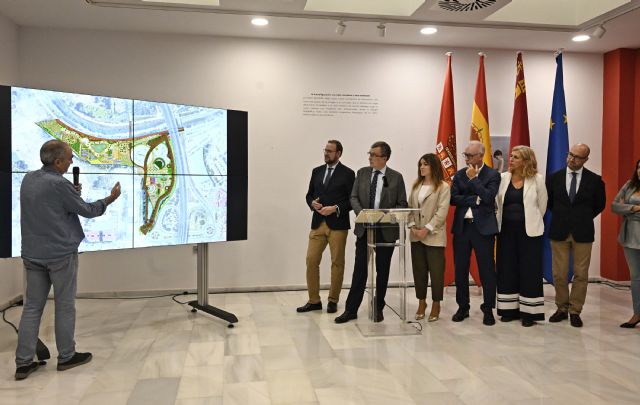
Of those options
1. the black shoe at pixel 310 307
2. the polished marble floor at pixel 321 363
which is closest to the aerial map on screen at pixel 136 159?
the polished marble floor at pixel 321 363

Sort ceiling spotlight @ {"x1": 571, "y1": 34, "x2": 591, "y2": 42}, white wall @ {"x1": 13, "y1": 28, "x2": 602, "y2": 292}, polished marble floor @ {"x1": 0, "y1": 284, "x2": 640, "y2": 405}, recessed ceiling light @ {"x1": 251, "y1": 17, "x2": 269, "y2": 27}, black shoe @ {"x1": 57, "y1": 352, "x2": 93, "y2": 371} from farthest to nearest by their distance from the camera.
Result: ceiling spotlight @ {"x1": 571, "y1": 34, "x2": 591, "y2": 42}
white wall @ {"x1": 13, "y1": 28, "x2": 602, "y2": 292}
recessed ceiling light @ {"x1": 251, "y1": 17, "x2": 269, "y2": 27}
black shoe @ {"x1": 57, "y1": 352, "x2": 93, "y2": 371}
polished marble floor @ {"x1": 0, "y1": 284, "x2": 640, "y2": 405}

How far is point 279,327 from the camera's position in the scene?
4895 mm

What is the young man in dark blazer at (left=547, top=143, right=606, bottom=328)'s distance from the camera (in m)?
4.89

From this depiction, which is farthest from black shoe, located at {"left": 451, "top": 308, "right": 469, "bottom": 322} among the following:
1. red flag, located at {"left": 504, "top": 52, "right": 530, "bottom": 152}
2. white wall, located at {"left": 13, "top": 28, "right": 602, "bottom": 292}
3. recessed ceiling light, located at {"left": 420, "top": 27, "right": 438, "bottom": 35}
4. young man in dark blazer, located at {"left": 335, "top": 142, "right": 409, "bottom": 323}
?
recessed ceiling light, located at {"left": 420, "top": 27, "right": 438, "bottom": 35}

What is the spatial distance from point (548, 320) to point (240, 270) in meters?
3.49

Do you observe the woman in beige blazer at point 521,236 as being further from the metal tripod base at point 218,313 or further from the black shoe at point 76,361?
the black shoe at point 76,361

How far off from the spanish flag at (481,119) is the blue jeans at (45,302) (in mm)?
4781

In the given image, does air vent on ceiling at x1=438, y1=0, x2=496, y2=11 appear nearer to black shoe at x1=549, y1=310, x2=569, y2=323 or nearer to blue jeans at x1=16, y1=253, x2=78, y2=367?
black shoe at x1=549, y1=310, x2=569, y2=323

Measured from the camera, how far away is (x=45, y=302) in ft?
12.2

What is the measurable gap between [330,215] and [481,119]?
99.9 inches

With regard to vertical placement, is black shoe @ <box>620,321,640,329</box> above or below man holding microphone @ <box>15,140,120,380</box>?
below

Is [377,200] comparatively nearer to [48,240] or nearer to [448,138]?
[448,138]

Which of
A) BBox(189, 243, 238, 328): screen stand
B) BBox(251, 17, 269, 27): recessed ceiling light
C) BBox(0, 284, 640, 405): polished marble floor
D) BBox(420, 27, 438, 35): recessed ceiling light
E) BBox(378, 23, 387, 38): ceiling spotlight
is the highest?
BBox(420, 27, 438, 35): recessed ceiling light

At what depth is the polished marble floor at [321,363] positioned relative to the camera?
331 cm
